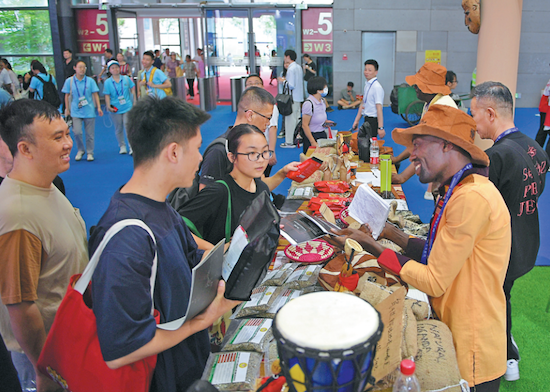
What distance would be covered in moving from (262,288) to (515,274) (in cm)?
162

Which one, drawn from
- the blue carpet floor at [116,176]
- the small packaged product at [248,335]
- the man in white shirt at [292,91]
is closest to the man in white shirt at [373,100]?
the blue carpet floor at [116,176]

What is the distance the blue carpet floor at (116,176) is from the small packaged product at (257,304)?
3635 mm

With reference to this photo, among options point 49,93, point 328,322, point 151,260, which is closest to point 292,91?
point 49,93

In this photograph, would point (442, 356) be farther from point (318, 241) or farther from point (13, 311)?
point (13, 311)

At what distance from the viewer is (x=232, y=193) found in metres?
2.63

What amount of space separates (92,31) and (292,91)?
35.7ft

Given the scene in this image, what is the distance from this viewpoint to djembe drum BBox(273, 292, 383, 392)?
113 centimetres

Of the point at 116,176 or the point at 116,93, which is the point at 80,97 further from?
the point at 116,176

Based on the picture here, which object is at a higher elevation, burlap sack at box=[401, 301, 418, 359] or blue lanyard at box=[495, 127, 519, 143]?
blue lanyard at box=[495, 127, 519, 143]

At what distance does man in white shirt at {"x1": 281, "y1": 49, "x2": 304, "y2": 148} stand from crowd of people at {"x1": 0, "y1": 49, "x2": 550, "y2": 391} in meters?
7.65

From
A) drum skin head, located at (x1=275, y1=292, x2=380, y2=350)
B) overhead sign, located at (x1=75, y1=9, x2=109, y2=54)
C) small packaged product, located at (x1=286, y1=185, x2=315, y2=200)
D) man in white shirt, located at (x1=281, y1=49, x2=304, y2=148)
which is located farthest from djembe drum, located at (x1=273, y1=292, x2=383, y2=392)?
overhead sign, located at (x1=75, y1=9, x2=109, y2=54)

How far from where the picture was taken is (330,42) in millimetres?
16516

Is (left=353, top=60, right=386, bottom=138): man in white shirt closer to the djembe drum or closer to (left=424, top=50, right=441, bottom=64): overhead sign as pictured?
the djembe drum

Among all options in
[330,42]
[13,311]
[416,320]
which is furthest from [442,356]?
[330,42]
